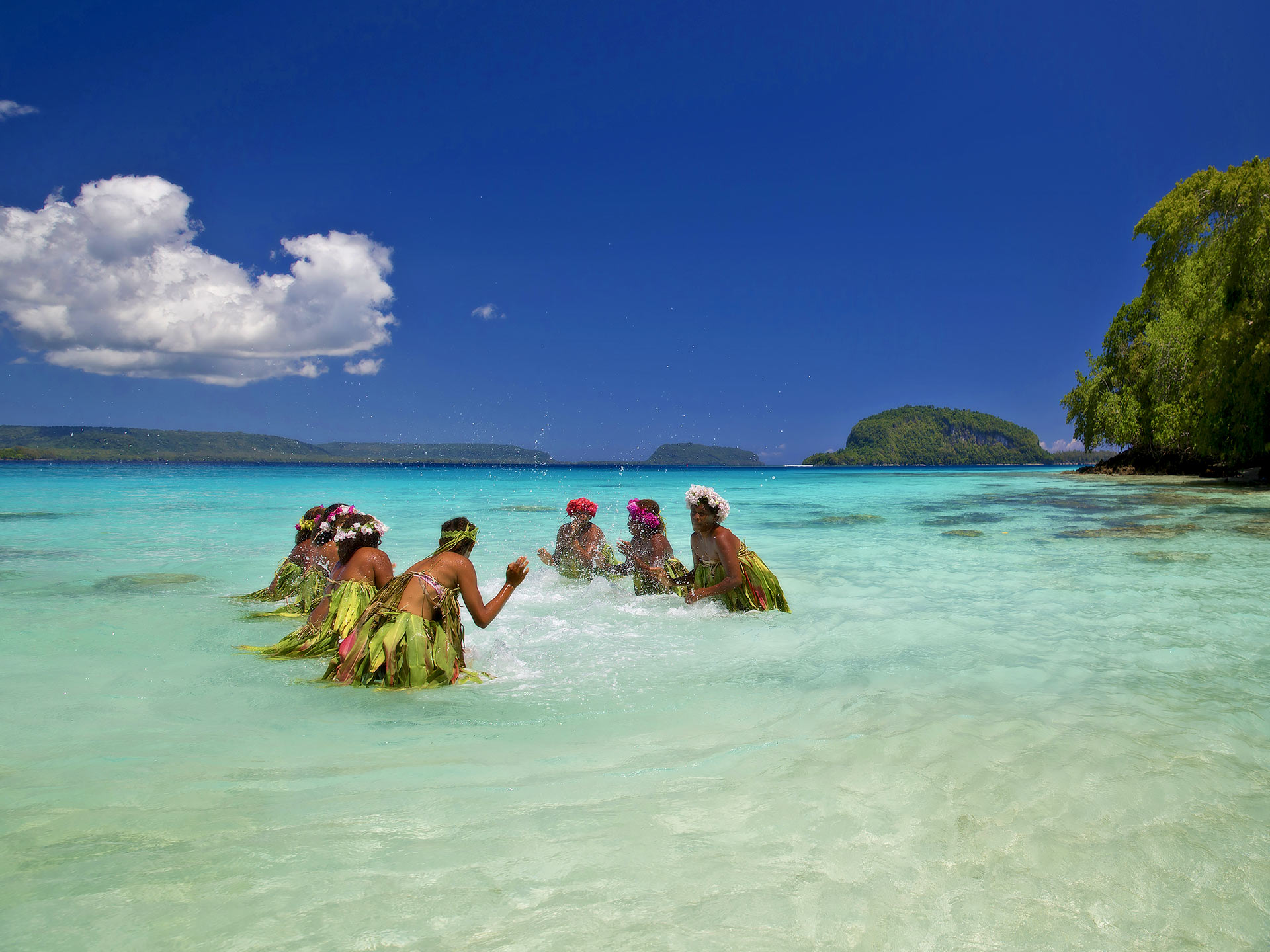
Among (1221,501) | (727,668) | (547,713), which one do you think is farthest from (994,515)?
(547,713)

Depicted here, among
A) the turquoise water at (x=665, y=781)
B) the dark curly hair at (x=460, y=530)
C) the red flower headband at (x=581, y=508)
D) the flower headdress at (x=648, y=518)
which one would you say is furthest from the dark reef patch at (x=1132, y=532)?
the dark curly hair at (x=460, y=530)

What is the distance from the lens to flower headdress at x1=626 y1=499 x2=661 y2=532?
30.6ft

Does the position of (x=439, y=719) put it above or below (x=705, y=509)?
below

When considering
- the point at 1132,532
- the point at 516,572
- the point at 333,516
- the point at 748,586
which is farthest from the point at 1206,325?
the point at 333,516

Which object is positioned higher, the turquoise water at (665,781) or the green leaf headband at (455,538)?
the green leaf headband at (455,538)

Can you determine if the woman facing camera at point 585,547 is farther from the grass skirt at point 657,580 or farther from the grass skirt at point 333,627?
the grass skirt at point 333,627

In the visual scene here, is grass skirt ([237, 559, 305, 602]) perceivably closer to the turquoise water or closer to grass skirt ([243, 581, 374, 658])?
the turquoise water

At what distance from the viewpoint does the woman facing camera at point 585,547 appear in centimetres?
1030

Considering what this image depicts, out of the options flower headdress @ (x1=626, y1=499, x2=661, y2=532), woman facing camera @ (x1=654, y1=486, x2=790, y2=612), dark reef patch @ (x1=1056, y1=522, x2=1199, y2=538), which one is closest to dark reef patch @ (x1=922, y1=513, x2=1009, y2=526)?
dark reef patch @ (x1=1056, y1=522, x2=1199, y2=538)

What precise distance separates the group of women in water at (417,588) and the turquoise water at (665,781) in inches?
11.0

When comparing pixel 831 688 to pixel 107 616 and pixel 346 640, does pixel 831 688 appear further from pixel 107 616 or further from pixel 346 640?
pixel 107 616

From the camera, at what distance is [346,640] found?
5863 millimetres

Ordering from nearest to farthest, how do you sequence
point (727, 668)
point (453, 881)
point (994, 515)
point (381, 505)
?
point (453, 881), point (727, 668), point (994, 515), point (381, 505)

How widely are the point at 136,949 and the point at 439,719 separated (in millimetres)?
2489
